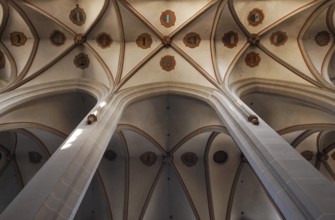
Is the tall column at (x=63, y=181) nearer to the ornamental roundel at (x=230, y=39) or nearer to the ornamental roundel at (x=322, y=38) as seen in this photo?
the ornamental roundel at (x=230, y=39)

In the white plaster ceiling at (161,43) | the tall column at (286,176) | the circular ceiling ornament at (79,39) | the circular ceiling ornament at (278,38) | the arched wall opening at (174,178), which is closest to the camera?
the tall column at (286,176)

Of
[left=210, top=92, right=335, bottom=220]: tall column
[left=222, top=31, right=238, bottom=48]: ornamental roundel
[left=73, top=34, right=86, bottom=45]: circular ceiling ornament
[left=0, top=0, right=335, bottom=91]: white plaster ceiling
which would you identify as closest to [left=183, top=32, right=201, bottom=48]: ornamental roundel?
[left=0, top=0, right=335, bottom=91]: white plaster ceiling

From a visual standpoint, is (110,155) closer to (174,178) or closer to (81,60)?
(174,178)

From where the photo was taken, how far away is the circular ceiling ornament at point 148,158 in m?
11.9

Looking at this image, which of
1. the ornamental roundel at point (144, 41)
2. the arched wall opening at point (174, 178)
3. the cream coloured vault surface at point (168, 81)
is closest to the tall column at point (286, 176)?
the cream coloured vault surface at point (168, 81)

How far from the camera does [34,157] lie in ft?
39.4

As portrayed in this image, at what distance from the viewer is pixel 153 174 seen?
39.5 ft

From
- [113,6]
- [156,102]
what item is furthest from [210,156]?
[113,6]

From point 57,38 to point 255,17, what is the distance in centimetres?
802

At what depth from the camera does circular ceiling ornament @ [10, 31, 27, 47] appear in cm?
1041

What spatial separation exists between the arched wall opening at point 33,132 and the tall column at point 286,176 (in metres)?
7.25

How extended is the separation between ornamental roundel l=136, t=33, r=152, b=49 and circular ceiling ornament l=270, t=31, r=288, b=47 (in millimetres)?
4955

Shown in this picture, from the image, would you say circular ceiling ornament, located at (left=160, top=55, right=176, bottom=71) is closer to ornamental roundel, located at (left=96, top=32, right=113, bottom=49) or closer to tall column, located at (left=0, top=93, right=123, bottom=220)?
ornamental roundel, located at (left=96, top=32, right=113, bottom=49)

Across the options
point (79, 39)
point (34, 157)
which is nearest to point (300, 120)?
point (79, 39)
